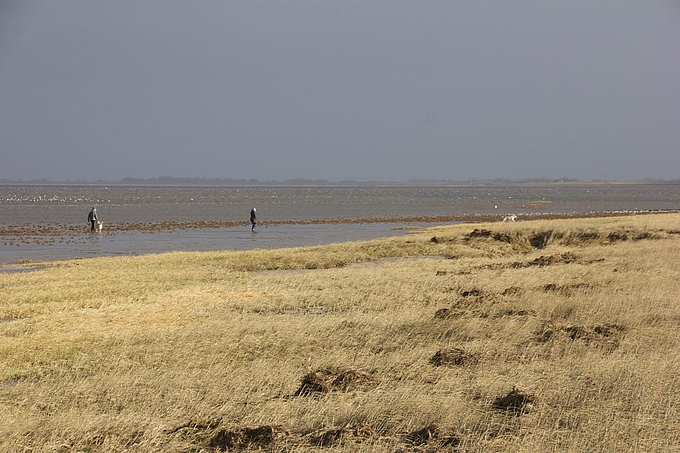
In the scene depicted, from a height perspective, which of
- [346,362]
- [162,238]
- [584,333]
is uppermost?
[584,333]

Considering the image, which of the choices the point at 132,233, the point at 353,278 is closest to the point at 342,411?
the point at 353,278

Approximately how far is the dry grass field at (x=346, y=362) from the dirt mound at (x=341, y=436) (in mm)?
27

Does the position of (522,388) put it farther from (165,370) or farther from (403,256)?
(403,256)

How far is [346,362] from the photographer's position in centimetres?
1024

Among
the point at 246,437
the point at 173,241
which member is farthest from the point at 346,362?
the point at 173,241

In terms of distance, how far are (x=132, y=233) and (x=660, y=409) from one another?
150 feet

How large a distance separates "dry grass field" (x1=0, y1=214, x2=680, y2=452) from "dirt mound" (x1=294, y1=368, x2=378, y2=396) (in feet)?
0.10

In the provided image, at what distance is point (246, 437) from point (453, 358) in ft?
13.6

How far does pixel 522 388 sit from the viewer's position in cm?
863

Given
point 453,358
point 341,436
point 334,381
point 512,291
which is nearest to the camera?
point 341,436

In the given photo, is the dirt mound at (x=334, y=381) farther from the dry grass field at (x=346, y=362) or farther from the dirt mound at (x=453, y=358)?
the dirt mound at (x=453, y=358)

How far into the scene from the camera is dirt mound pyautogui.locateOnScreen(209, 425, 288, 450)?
6.98 metres

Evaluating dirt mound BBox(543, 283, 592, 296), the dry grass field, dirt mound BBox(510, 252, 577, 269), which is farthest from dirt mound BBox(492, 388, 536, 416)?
dirt mound BBox(510, 252, 577, 269)

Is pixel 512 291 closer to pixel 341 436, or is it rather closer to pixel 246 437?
pixel 341 436
